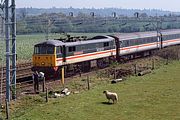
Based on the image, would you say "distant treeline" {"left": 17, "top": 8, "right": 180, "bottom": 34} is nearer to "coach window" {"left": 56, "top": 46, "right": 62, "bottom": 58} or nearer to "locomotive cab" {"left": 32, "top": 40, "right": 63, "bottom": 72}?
"locomotive cab" {"left": 32, "top": 40, "right": 63, "bottom": 72}

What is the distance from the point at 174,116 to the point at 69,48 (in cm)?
1643

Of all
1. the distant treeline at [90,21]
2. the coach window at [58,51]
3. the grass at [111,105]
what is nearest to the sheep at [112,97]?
the grass at [111,105]

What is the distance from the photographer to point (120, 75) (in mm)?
33656

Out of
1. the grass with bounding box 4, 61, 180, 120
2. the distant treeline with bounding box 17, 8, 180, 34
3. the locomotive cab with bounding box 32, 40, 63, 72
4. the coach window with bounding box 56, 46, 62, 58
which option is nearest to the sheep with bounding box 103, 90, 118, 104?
the grass with bounding box 4, 61, 180, 120

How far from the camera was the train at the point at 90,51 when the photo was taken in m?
32.1

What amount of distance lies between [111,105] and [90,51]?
54.4 feet

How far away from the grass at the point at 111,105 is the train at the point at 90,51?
18.5 ft

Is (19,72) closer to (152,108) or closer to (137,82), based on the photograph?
(137,82)

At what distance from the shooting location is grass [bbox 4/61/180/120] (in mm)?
19141

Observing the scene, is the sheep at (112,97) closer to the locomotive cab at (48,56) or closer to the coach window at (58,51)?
the locomotive cab at (48,56)

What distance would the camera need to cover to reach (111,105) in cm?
2162

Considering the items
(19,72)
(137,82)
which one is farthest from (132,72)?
(19,72)

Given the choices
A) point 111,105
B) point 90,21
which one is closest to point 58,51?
point 111,105

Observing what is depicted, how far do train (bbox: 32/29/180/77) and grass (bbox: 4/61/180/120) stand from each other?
5.65 metres
